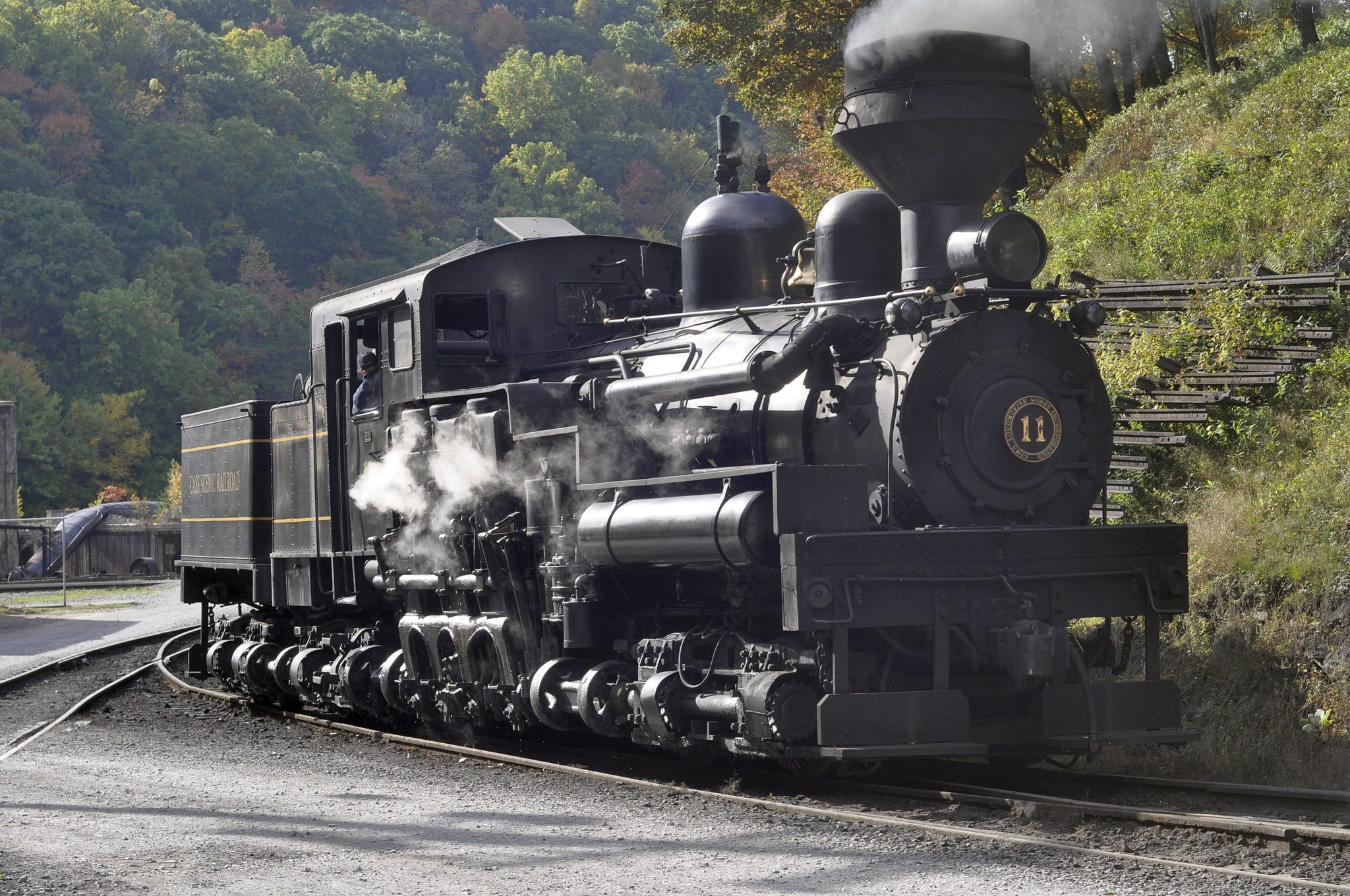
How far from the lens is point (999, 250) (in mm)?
8352

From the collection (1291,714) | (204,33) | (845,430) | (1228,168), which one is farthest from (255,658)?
(204,33)

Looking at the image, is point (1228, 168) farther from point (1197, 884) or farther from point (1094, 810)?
point (1197, 884)

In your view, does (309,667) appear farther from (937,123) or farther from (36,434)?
(36,434)

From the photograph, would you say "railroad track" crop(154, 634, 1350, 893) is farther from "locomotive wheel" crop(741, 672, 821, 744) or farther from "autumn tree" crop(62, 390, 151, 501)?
"autumn tree" crop(62, 390, 151, 501)

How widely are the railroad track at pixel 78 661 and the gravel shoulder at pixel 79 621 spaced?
33 cm

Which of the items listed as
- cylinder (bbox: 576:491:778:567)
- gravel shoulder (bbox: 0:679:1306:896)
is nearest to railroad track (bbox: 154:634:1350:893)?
gravel shoulder (bbox: 0:679:1306:896)

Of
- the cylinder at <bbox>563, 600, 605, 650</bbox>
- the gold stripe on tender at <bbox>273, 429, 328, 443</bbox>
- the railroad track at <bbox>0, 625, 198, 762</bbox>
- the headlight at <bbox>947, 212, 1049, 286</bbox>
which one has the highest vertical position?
the headlight at <bbox>947, 212, 1049, 286</bbox>

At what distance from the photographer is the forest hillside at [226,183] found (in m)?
56.0

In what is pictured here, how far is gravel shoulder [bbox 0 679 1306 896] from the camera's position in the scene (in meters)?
6.24

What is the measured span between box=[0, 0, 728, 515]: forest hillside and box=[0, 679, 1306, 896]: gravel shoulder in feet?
149

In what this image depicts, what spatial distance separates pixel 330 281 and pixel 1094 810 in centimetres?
5663

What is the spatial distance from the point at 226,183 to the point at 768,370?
59.2m

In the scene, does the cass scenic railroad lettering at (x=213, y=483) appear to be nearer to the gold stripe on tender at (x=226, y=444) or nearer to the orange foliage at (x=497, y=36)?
the gold stripe on tender at (x=226, y=444)

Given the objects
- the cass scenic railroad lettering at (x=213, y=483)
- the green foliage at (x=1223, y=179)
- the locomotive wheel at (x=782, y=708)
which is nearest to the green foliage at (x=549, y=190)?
the green foliage at (x=1223, y=179)
